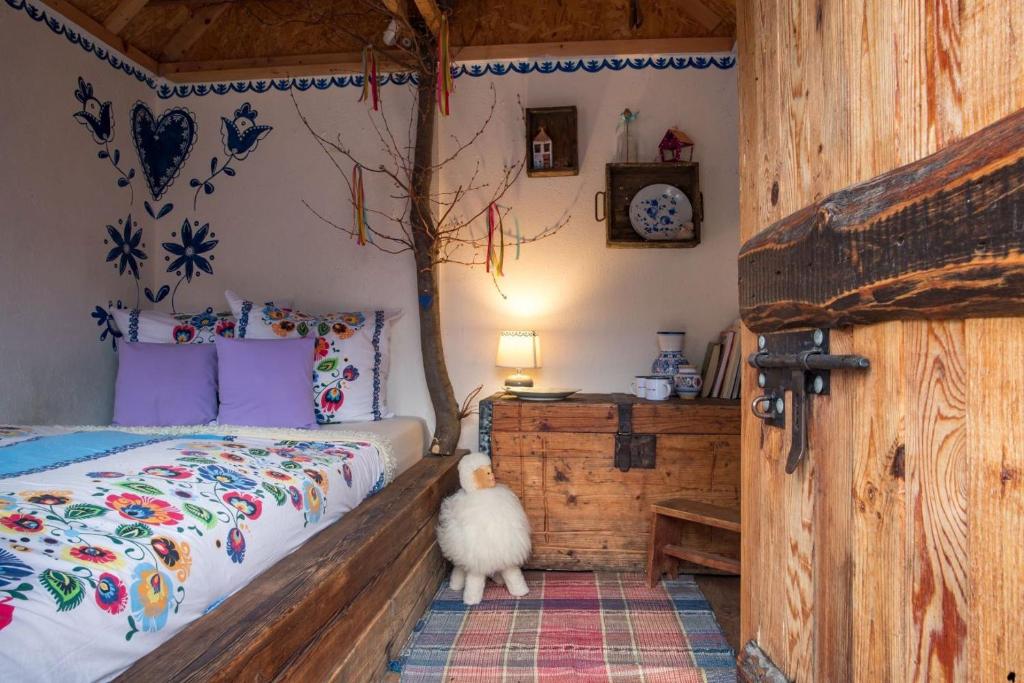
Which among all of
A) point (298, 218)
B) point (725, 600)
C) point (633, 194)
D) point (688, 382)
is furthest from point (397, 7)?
point (725, 600)

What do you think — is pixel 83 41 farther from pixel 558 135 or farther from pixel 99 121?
pixel 558 135

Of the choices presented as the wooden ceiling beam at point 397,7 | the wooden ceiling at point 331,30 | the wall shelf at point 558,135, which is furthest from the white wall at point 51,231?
the wall shelf at point 558,135

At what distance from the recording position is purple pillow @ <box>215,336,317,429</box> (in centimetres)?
253

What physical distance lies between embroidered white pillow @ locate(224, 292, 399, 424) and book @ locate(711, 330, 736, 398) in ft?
5.00

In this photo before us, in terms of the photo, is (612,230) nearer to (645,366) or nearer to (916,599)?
(645,366)

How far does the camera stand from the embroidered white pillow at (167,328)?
2.91m

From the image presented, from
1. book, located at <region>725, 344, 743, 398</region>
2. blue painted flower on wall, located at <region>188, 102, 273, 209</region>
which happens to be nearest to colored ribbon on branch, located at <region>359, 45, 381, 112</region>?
blue painted flower on wall, located at <region>188, 102, 273, 209</region>

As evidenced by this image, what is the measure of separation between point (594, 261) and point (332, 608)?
2.08 meters

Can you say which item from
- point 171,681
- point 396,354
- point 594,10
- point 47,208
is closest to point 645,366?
point 396,354

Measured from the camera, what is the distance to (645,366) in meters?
3.14

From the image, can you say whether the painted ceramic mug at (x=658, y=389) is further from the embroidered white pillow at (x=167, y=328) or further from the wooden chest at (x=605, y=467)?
the embroidered white pillow at (x=167, y=328)

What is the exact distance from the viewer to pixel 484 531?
2.37m

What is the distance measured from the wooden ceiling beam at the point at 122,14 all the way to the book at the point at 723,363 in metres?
3.09

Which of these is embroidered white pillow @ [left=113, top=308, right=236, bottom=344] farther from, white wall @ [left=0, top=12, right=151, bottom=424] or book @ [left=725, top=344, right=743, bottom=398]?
book @ [left=725, top=344, right=743, bottom=398]
